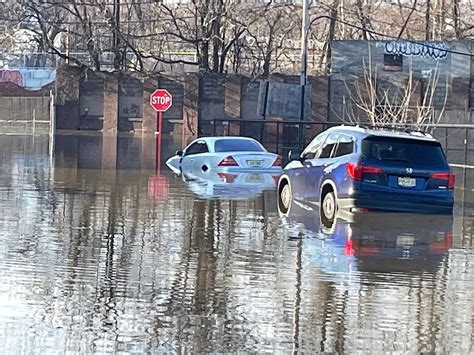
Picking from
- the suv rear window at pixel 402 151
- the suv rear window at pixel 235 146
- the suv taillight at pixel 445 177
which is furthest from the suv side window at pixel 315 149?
the suv rear window at pixel 235 146

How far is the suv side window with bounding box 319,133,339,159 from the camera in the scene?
17616 mm

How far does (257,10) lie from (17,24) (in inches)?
518

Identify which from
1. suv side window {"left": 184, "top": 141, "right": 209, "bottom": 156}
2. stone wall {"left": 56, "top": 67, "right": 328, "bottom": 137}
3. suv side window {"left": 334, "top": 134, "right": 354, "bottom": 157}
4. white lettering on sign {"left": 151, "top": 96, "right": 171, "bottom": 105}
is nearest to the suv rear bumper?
suv side window {"left": 334, "top": 134, "right": 354, "bottom": 157}

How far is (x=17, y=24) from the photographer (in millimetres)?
57562

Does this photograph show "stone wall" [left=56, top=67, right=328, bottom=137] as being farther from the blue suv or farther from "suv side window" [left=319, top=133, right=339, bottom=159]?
the blue suv

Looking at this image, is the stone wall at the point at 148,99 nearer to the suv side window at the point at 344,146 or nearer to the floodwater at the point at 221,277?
the floodwater at the point at 221,277

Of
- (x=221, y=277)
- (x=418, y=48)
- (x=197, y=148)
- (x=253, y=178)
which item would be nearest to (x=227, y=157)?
(x=253, y=178)

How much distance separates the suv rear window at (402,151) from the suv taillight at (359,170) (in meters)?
0.18

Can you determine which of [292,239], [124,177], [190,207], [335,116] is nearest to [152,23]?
[335,116]

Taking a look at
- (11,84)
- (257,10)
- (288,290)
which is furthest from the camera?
(11,84)

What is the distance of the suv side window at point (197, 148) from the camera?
1067 inches

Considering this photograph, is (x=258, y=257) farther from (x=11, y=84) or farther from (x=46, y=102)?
(x=11, y=84)

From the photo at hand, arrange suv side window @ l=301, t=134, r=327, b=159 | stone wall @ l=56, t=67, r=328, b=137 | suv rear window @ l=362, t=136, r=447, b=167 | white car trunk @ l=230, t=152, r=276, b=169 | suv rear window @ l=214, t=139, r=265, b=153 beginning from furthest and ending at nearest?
1. stone wall @ l=56, t=67, r=328, b=137
2. suv rear window @ l=214, t=139, r=265, b=153
3. white car trunk @ l=230, t=152, r=276, b=169
4. suv side window @ l=301, t=134, r=327, b=159
5. suv rear window @ l=362, t=136, r=447, b=167

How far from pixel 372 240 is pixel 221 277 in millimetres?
3923
